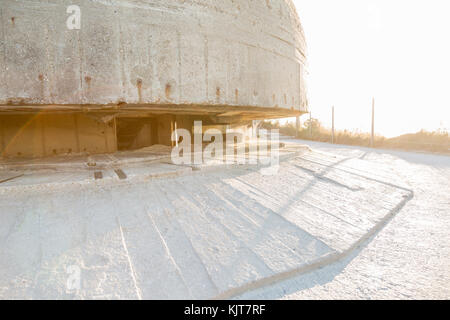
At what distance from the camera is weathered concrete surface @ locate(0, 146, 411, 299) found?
152 centimetres

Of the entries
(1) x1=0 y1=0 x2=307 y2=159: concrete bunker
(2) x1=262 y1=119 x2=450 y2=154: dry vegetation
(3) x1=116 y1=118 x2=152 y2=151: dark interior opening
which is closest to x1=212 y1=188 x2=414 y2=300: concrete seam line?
(1) x1=0 y1=0 x2=307 y2=159: concrete bunker

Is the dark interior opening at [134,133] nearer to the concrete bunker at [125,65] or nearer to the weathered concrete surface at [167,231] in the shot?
the concrete bunker at [125,65]

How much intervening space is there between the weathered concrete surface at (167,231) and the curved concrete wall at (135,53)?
77 cm

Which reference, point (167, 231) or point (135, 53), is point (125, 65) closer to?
point (135, 53)

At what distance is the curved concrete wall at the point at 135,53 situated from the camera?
209cm

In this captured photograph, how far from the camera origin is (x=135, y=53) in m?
2.33

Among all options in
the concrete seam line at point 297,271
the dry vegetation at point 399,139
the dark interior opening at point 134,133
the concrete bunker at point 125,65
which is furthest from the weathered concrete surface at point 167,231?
the dry vegetation at point 399,139

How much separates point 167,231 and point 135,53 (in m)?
1.54

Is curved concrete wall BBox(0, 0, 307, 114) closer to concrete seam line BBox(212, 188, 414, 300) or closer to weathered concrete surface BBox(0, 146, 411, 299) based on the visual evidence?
weathered concrete surface BBox(0, 146, 411, 299)

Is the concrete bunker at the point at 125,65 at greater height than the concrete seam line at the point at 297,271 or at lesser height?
greater

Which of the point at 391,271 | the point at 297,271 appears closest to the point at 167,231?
the point at 297,271

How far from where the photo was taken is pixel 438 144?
36.3ft

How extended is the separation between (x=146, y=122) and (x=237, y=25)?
82.6 inches
